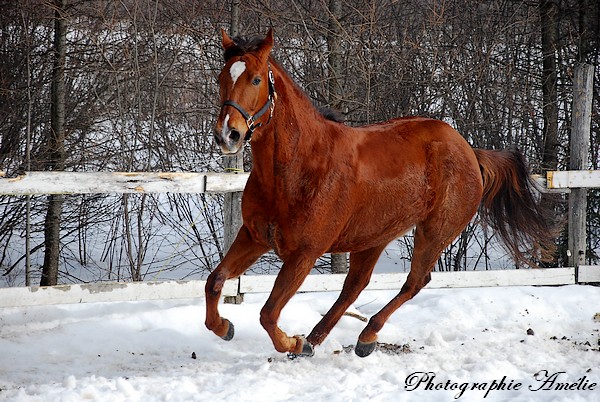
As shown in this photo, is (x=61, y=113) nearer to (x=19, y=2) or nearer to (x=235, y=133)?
(x=19, y=2)

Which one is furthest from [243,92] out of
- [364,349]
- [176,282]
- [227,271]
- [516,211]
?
[516,211]

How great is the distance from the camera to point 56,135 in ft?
23.7

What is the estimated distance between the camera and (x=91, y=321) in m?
5.11

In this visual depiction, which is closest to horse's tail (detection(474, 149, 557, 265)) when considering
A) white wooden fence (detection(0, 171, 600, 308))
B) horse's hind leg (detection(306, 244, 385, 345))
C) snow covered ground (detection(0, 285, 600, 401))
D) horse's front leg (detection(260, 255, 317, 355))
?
snow covered ground (detection(0, 285, 600, 401))

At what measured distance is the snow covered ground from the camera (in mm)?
3816

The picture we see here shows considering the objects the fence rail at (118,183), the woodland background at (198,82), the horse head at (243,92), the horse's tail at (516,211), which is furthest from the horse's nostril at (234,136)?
the woodland background at (198,82)

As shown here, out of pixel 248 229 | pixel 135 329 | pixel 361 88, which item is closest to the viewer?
pixel 248 229

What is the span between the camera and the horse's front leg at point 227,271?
4094mm

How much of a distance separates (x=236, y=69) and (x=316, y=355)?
219 centimetres

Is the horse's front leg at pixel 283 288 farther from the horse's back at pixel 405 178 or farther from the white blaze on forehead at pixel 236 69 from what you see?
the white blaze on forehead at pixel 236 69

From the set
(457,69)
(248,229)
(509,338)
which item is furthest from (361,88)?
(248,229)

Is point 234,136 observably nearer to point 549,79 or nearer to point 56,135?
point 56,135

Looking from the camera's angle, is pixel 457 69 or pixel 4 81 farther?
pixel 457 69

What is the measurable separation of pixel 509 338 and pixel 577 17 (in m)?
5.51
